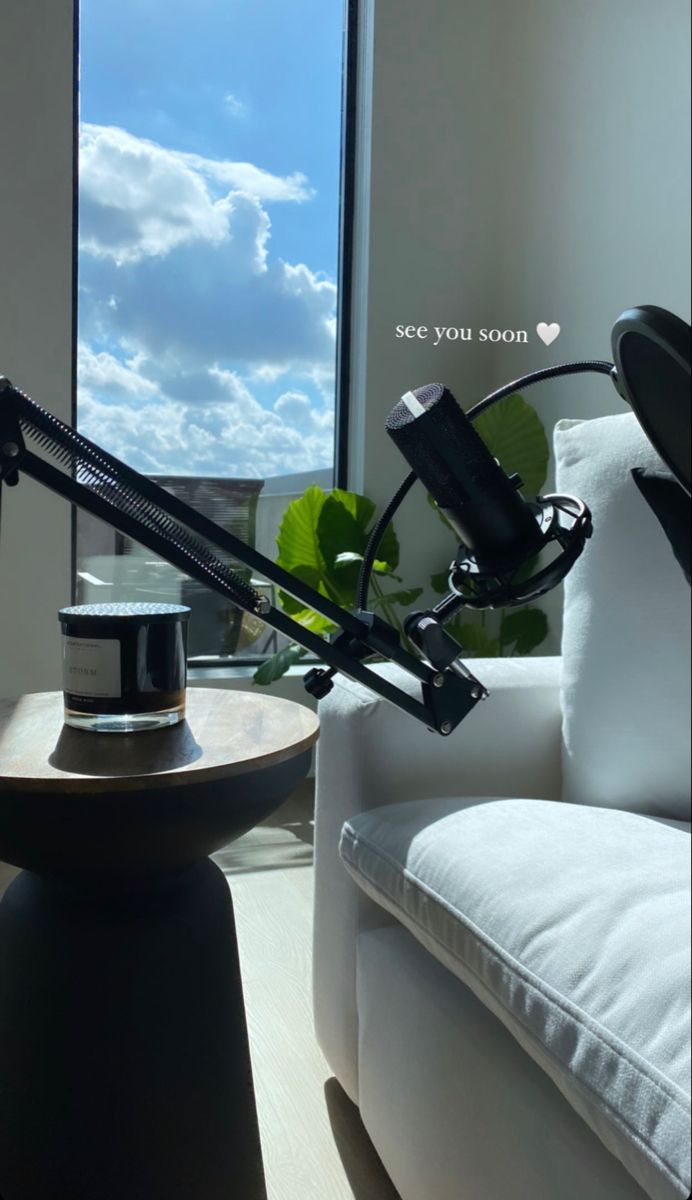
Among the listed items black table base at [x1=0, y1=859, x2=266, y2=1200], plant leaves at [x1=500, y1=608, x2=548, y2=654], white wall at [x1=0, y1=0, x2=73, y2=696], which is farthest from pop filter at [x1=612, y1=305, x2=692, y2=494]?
white wall at [x1=0, y1=0, x2=73, y2=696]

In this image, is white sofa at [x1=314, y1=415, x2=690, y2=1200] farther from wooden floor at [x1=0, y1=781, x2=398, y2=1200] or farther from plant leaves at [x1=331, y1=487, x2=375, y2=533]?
plant leaves at [x1=331, y1=487, x2=375, y2=533]

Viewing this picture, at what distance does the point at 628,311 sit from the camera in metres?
0.25

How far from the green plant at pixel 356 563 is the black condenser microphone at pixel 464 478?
1.39 m

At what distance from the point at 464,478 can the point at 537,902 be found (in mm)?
317

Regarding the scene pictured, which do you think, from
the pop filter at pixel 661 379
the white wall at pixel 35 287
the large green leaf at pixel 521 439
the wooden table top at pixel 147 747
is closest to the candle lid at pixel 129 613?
the wooden table top at pixel 147 747

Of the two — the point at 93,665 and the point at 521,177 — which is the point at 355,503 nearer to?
the point at 521,177

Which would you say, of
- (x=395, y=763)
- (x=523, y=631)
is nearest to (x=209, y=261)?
(x=523, y=631)

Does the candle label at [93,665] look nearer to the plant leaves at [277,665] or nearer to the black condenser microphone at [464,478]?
the black condenser microphone at [464,478]

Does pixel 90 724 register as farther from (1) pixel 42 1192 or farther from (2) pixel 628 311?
(2) pixel 628 311

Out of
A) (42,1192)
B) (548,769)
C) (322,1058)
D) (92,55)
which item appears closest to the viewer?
(42,1192)

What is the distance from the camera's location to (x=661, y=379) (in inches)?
9.5

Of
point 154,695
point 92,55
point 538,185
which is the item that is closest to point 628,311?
point 154,695

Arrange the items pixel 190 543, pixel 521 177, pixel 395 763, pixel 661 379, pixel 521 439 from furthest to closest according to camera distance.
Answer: pixel 521 439, pixel 521 177, pixel 395 763, pixel 190 543, pixel 661 379

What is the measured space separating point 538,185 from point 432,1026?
1.05 m
